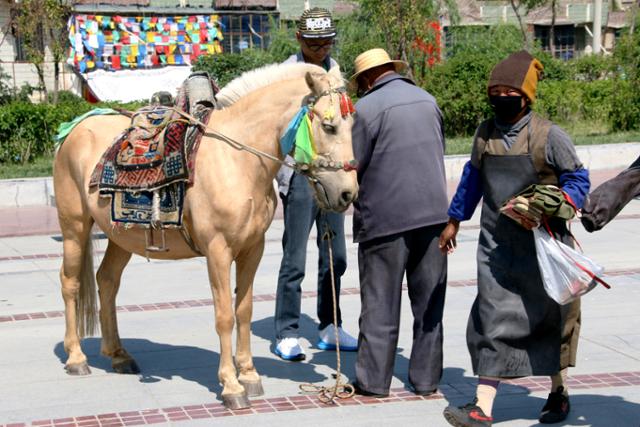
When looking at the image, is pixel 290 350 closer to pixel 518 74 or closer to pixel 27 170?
pixel 518 74

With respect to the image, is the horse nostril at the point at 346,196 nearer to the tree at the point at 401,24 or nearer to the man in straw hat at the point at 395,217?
the man in straw hat at the point at 395,217

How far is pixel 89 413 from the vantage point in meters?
5.86

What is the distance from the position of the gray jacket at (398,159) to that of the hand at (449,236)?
19 cm

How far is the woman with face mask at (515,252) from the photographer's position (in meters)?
5.23

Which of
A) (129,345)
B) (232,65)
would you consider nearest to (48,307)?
(129,345)

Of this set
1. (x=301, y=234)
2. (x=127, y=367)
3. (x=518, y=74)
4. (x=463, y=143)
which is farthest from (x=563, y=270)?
(x=463, y=143)

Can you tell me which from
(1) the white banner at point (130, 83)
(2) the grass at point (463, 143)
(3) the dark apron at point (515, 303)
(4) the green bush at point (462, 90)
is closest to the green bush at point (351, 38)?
(1) the white banner at point (130, 83)

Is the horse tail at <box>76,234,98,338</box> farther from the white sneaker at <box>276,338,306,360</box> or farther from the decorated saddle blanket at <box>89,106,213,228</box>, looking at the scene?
the white sneaker at <box>276,338,306,360</box>

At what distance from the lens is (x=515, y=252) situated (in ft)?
17.4

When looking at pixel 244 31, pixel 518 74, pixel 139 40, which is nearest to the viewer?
pixel 518 74

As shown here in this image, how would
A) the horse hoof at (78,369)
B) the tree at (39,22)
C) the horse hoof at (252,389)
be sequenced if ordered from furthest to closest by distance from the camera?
1. the tree at (39,22)
2. the horse hoof at (78,369)
3. the horse hoof at (252,389)

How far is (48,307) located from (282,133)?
12.7 feet

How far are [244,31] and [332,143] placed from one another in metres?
32.4

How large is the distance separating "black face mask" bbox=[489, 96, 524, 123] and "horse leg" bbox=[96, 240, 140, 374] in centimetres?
296
